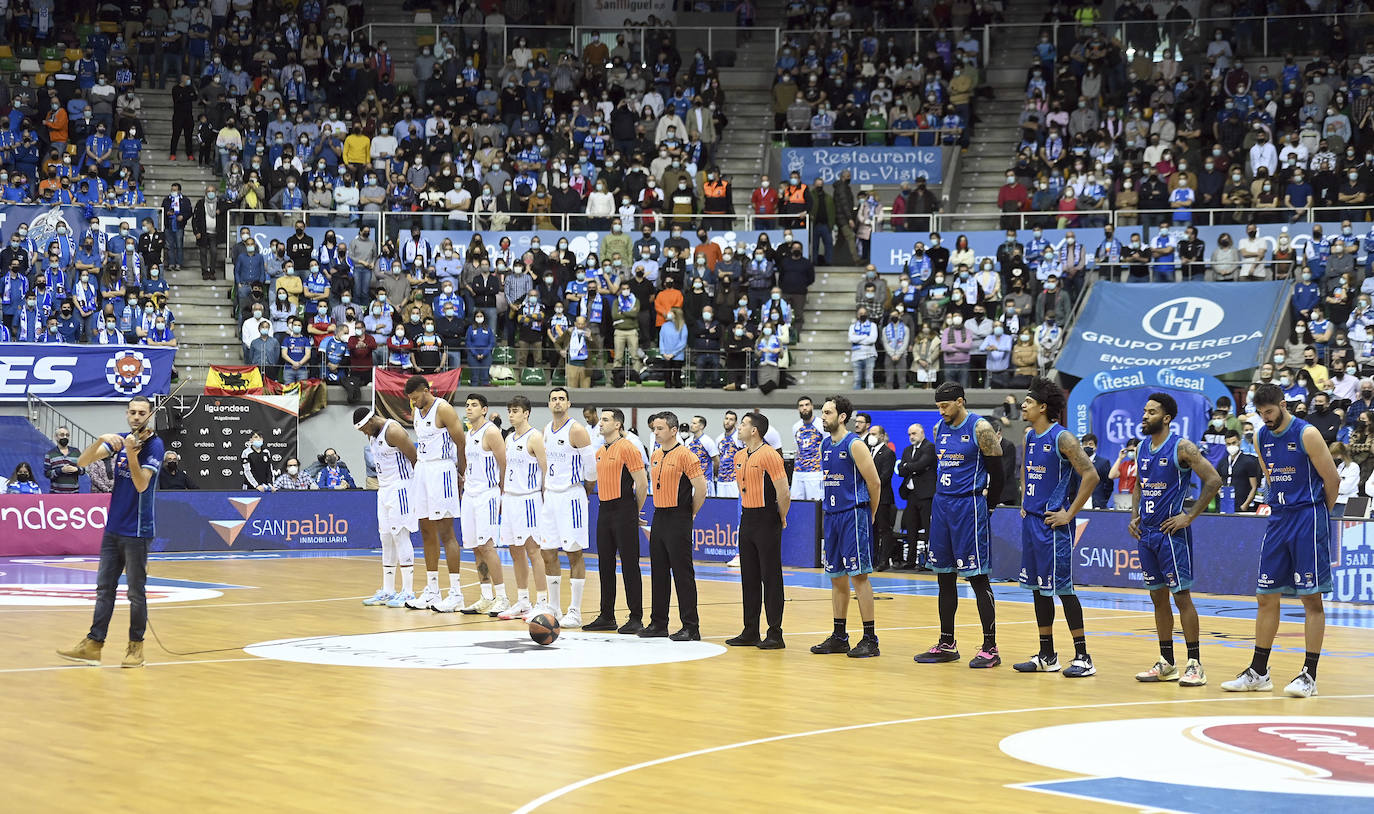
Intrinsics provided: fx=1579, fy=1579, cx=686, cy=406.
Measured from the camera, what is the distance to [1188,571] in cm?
1307

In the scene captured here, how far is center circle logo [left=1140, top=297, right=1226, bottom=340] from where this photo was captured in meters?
28.8

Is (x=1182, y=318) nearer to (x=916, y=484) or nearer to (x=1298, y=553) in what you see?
(x=916, y=484)

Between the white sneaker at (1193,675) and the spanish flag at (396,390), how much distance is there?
20.3m

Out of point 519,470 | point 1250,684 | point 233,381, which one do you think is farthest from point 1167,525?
point 233,381

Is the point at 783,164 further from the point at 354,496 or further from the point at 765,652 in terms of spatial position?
the point at 765,652

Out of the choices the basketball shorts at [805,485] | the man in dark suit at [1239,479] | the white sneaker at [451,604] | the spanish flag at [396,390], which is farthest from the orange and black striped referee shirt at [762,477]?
the spanish flag at [396,390]

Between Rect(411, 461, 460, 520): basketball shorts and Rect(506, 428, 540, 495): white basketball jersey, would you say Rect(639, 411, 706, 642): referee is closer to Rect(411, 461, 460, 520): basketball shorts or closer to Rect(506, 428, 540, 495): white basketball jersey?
Rect(506, 428, 540, 495): white basketball jersey

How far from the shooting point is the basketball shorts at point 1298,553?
1223 centimetres

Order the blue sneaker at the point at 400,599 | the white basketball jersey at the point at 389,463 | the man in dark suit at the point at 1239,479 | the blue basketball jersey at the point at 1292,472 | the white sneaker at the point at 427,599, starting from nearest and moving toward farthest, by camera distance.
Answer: the blue basketball jersey at the point at 1292,472 → the white sneaker at the point at 427,599 → the white basketball jersey at the point at 389,463 → the blue sneaker at the point at 400,599 → the man in dark suit at the point at 1239,479

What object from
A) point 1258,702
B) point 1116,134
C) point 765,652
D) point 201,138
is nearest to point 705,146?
point 1116,134

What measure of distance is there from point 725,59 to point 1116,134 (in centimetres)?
1120

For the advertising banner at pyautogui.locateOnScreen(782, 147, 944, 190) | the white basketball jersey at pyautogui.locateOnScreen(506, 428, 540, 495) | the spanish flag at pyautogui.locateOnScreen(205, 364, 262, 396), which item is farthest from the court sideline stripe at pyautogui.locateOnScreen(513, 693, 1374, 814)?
the advertising banner at pyautogui.locateOnScreen(782, 147, 944, 190)

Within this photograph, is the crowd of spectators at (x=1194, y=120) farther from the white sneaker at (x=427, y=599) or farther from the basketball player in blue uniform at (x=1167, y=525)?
the basketball player in blue uniform at (x=1167, y=525)

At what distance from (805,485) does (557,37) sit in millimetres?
18473
